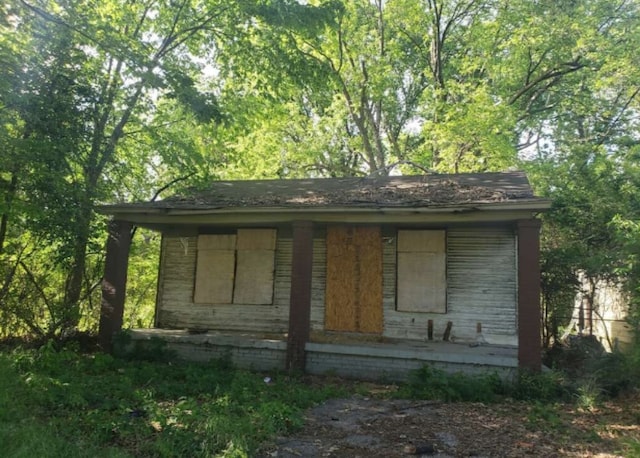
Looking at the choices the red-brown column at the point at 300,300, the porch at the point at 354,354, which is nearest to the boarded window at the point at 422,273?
the porch at the point at 354,354

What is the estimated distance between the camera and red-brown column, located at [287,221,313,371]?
8.98 metres

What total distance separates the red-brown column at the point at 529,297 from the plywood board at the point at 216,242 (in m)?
6.51

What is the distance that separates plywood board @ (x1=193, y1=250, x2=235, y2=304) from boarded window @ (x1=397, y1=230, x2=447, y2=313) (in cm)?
403

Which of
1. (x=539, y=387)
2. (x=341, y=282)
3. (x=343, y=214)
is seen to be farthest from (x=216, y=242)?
(x=539, y=387)

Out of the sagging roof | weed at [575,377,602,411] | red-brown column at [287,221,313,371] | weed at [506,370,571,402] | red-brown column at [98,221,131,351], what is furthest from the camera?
red-brown column at [98,221,131,351]

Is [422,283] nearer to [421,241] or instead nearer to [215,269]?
[421,241]

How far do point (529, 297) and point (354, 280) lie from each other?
386 centimetres

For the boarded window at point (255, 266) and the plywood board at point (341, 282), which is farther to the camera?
the boarded window at point (255, 266)

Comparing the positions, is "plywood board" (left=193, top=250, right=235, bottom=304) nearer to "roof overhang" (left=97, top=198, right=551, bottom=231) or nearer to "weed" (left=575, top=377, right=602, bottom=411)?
"roof overhang" (left=97, top=198, right=551, bottom=231)

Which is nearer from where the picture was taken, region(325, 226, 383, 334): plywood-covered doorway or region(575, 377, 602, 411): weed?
region(575, 377, 602, 411): weed

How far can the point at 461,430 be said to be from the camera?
5.61 meters

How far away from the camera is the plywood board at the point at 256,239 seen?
449 inches

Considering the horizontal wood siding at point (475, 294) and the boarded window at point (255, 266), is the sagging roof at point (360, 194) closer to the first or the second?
the boarded window at point (255, 266)

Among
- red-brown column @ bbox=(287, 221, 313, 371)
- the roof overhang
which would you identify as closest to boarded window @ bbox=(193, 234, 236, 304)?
the roof overhang
